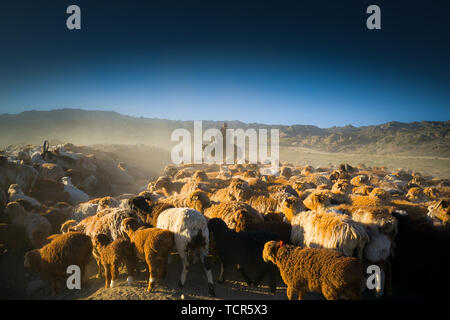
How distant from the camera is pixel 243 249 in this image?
5.52 metres

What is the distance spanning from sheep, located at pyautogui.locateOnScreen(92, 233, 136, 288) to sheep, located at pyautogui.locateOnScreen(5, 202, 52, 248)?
3.57m

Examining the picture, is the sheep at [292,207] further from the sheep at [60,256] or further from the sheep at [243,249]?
the sheep at [60,256]

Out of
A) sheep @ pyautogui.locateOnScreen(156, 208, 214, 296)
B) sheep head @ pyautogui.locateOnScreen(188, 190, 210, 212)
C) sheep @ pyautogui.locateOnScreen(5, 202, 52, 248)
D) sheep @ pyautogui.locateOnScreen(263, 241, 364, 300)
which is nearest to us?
sheep @ pyautogui.locateOnScreen(263, 241, 364, 300)

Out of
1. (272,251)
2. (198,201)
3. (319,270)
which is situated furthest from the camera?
(198,201)

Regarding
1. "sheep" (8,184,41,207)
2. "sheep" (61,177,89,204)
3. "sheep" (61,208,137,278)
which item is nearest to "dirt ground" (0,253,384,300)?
"sheep" (61,208,137,278)

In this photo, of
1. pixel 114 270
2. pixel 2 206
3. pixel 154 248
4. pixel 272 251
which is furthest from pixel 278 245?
pixel 2 206

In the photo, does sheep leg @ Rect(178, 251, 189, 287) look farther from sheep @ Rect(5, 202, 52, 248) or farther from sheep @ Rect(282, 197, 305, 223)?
sheep @ Rect(5, 202, 52, 248)

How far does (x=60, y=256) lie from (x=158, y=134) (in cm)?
10377

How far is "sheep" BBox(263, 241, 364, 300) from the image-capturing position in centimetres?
397

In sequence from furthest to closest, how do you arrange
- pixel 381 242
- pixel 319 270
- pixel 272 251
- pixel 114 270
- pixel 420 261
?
pixel 420 261, pixel 114 270, pixel 381 242, pixel 272 251, pixel 319 270

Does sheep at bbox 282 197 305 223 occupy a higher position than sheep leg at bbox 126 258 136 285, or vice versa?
sheep at bbox 282 197 305 223

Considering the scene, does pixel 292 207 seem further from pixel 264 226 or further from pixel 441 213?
pixel 441 213

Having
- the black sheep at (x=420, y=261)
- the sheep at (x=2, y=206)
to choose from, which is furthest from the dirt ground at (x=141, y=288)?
the sheep at (x=2, y=206)
